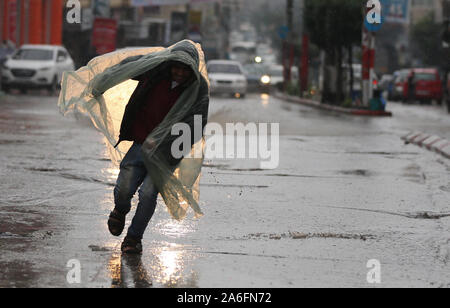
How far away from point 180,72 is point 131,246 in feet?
4.19

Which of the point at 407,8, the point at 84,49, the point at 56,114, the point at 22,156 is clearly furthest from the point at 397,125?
the point at 407,8

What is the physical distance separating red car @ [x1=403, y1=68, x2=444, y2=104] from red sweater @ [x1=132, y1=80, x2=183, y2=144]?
41.8 metres

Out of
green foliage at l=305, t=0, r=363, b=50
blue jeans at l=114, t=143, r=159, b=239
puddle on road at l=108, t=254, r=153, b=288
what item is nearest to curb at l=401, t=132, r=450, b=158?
blue jeans at l=114, t=143, r=159, b=239

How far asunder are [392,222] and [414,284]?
2853 mm

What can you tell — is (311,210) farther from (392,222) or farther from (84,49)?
(84,49)

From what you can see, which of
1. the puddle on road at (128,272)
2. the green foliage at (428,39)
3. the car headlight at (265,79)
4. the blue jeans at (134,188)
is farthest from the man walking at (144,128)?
the green foliage at (428,39)

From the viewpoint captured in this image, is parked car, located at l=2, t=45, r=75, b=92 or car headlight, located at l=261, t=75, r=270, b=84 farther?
car headlight, located at l=261, t=75, r=270, b=84

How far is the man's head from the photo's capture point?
292 inches

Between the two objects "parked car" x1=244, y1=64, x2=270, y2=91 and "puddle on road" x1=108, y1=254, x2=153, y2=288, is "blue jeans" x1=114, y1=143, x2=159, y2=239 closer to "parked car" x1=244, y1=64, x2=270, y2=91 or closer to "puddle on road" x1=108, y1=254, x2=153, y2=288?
"puddle on road" x1=108, y1=254, x2=153, y2=288

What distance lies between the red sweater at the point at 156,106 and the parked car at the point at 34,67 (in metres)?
28.7

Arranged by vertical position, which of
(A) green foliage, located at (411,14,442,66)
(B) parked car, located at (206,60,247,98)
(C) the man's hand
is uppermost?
(C) the man's hand

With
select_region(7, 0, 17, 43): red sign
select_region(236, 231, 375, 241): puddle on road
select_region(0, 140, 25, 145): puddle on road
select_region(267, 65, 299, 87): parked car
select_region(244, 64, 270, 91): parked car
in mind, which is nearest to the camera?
select_region(236, 231, 375, 241): puddle on road

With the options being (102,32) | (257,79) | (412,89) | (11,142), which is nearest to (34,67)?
(102,32)

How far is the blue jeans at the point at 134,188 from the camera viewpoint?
298 inches
